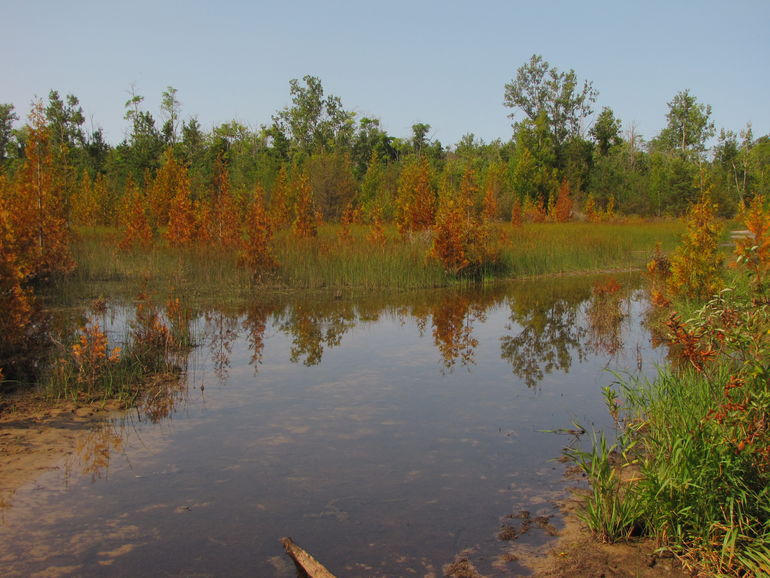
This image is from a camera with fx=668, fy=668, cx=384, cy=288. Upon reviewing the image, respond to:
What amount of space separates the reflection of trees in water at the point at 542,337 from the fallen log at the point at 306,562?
3.97 metres

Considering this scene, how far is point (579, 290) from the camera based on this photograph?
14.8 metres

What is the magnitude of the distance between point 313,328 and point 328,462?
524 cm

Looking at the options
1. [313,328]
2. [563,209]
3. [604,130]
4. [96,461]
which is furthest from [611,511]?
[604,130]

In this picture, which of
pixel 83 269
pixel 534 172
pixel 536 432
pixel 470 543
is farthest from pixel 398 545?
pixel 534 172

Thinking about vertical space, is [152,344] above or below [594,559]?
above

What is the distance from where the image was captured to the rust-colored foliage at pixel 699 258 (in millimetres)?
9320

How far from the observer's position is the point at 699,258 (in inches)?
366

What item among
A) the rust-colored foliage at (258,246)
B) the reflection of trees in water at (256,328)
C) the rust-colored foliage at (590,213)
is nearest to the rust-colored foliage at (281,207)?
the rust-colored foliage at (258,246)

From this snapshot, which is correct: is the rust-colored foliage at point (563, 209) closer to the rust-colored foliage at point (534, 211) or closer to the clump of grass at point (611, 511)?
the rust-colored foliage at point (534, 211)

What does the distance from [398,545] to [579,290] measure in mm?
11988

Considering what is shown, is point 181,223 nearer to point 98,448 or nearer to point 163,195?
point 163,195

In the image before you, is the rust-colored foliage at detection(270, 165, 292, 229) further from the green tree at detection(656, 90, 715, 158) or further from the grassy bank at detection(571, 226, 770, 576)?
the green tree at detection(656, 90, 715, 158)

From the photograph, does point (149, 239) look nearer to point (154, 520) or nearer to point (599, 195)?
point (154, 520)

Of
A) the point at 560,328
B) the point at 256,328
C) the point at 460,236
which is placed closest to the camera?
the point at 256,328
